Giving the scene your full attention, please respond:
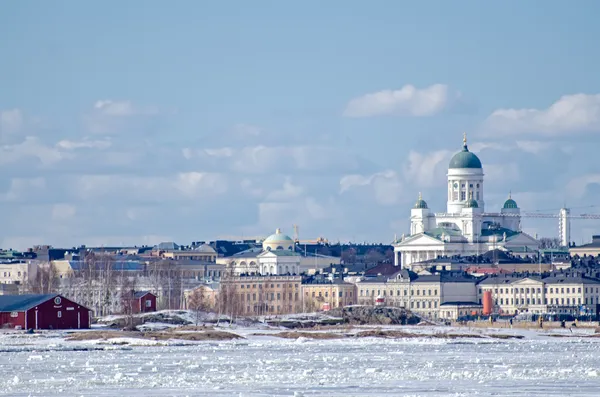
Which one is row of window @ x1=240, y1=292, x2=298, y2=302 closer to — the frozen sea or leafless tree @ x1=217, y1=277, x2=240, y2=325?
leafless tree @ x1=217, y1=277, x2=240, y2=325

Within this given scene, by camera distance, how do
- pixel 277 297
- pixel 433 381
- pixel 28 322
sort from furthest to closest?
1. pixel 277 297
2. pixel 28 322
3. pixel 433 381

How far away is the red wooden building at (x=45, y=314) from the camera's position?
377 ft

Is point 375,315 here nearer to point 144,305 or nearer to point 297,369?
point 144,305

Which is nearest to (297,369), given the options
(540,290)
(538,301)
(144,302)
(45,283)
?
(144,302)

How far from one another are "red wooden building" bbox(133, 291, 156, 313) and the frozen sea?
38.8 meters

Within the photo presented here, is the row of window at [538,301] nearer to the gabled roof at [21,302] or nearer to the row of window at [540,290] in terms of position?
the row of window at [540,290]

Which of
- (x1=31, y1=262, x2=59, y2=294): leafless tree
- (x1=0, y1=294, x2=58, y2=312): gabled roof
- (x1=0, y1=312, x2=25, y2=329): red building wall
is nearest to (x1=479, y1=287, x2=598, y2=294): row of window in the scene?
(x1=31, y1=262, x2=59, y2=294): leafless tree

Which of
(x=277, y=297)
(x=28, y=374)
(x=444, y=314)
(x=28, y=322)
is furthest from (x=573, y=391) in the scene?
(x=277, y=297)

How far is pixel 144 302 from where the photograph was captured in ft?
467

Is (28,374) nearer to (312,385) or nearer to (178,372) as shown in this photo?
(178,372)

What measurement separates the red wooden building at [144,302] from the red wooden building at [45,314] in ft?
67.5

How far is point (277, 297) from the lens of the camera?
19300 cm

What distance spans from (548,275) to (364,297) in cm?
1631

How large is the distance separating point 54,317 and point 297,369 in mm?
44320
